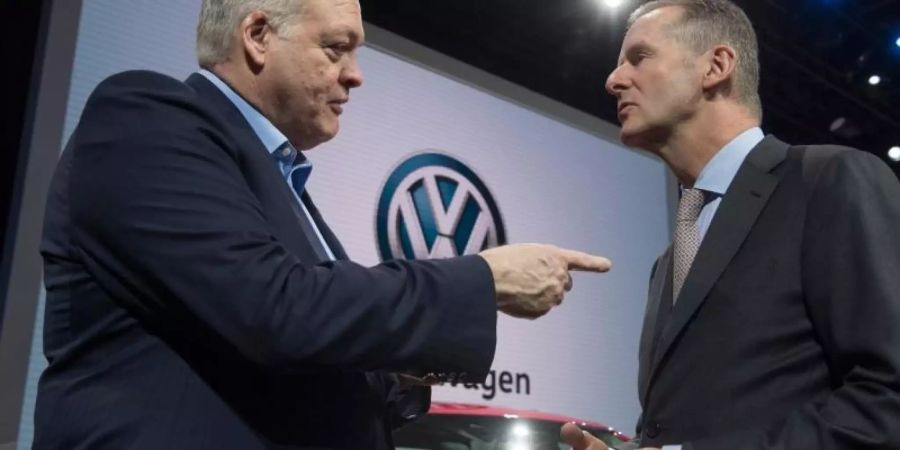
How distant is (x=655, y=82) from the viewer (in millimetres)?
1701

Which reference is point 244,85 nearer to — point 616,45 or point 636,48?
point 636,48

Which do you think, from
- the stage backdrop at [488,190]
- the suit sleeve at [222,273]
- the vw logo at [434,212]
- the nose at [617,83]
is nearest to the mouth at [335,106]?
the suit sleeve at [222,273]

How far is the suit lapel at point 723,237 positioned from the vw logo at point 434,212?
7.64 feet

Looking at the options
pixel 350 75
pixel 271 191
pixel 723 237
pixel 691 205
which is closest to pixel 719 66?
pixel 691 205

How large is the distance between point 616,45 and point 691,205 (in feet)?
12.8

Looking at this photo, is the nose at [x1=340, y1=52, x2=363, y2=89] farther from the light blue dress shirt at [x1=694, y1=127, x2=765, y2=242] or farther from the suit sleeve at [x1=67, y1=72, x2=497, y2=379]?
the light blue dress shirt at [x1=694, y1=127, x2=765, y2=242]

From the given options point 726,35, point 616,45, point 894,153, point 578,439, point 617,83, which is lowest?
point 578,439

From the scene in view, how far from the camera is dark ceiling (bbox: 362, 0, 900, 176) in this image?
4.97m

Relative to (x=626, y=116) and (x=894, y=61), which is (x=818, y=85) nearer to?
(x=894, y=61)

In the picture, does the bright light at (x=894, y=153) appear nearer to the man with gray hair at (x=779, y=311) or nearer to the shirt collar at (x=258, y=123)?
the man with gray hair at (x=779, y=311)

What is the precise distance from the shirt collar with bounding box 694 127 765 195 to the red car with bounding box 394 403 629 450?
173cm

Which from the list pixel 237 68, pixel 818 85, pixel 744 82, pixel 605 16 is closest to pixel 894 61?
pixel 818 85

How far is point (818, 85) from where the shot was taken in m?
6.47

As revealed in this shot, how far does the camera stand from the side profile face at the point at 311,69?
1.18 metres
